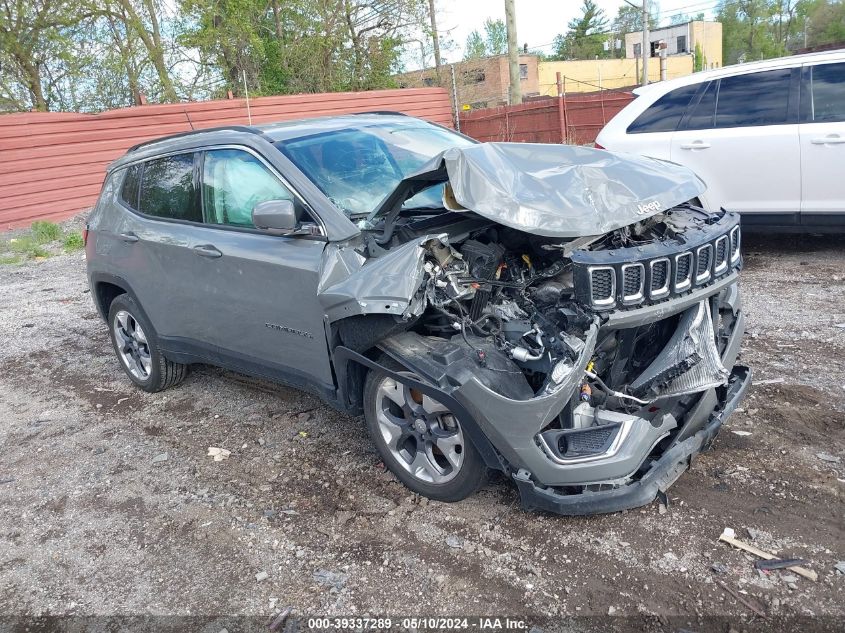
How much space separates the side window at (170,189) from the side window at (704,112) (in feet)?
15.8

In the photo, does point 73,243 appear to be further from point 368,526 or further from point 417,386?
point 417,386

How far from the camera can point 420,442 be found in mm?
3311

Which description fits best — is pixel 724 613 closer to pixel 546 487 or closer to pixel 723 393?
pixel 546 487

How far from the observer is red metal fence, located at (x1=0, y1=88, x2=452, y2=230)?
44.2 feet

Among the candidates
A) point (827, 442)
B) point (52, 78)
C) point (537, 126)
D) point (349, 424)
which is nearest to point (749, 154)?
point (827, 442)

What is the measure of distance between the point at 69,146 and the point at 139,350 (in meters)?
11.3

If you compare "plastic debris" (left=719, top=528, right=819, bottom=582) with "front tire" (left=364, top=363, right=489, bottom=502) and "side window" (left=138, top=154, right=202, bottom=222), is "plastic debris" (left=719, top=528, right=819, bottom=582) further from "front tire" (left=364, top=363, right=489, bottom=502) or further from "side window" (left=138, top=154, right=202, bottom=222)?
"side window" (left=138, top=154, right=202, bottom=222)

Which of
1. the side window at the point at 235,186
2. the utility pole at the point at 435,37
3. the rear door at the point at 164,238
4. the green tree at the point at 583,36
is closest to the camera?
the side window at the point at 235,186

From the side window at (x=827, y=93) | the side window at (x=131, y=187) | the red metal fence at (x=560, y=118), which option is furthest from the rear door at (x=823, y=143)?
the red metal fence at (x=560, y=118)

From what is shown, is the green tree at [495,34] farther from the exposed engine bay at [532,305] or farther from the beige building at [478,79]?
the exposed engine bay at [532,305]

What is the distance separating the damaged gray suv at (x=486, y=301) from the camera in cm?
284

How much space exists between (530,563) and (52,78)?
2145 cm

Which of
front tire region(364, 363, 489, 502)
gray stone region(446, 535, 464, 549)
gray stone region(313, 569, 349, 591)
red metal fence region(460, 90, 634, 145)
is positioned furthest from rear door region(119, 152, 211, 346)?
red metal fence region(460, 90, 634, 145)

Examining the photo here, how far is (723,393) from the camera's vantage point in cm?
325
